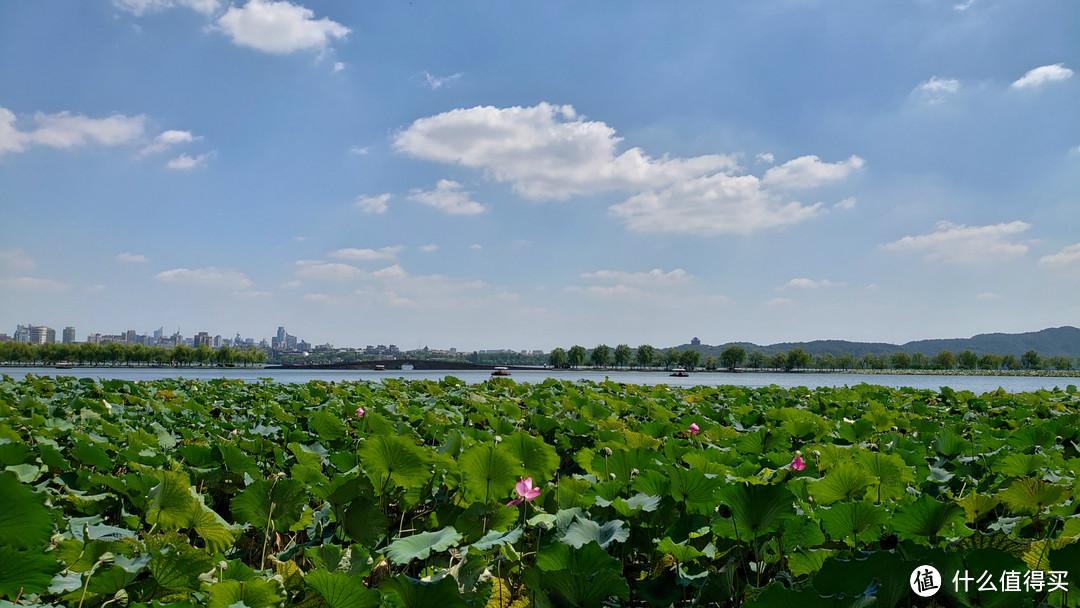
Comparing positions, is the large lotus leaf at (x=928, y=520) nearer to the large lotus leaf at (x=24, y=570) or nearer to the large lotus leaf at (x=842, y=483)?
the large lotus leaf at (x=842, y=483)

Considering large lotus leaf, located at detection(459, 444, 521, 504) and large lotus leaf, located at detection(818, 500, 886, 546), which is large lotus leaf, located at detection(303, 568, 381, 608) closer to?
large lotus leaf, located at detection(459, 444, 521, 504)

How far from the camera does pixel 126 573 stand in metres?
1.61

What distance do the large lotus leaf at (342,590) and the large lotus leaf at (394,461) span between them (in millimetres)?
785

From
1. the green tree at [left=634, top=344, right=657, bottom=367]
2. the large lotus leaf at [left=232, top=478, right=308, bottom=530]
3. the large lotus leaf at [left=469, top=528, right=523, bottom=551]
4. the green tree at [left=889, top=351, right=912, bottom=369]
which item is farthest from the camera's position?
the green tree at [left=634, top=344, right=657, bottom=367]

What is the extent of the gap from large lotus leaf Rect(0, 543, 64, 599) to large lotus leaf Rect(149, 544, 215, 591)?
28cm

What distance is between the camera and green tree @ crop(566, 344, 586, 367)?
478 feet

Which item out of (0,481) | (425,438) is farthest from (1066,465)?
(0,481)

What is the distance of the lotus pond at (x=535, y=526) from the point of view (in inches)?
58.2

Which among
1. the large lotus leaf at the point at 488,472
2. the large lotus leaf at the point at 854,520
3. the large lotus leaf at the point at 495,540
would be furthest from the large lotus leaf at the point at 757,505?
the large lotus leaf at the point at 488,472

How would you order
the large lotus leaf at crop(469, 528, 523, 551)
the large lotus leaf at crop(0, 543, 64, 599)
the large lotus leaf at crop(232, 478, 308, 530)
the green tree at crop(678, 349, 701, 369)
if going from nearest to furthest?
the large lotus leaf at crop(0, 543, 64, 599)
the large lotus leaf at crop(469, 528, 523, 551)
the large lotus leaf at crop(232, 478, 308, 530)
the green tree at crop(678, 349, 701, 369)

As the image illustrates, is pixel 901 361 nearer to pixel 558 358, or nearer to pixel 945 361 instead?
pixel 945 361

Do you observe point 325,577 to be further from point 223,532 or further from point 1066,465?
point 1066,465

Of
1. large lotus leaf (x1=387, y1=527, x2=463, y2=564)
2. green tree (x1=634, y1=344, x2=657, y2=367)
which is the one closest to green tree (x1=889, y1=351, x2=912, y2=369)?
green tree (x1=634, y1=344, x2=657, y2=367)

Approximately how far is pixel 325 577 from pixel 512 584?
2.75 feet
